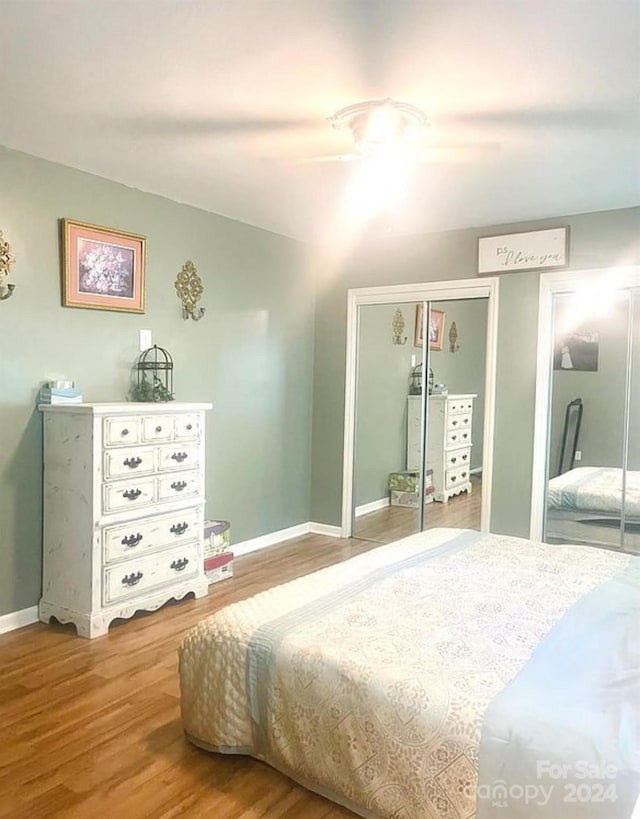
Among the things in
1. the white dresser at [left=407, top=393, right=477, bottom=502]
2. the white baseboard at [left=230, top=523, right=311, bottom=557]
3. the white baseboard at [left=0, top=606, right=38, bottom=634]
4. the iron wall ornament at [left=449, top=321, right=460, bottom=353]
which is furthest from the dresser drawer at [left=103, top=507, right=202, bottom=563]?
the iron wall ornament at [left=449, top=321, right=460, bottom=353]

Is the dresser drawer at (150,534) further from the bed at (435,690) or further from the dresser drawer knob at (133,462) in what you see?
the bed at (435,690)

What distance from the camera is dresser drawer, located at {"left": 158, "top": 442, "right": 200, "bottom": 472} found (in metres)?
3.33

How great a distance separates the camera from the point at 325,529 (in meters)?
5.09

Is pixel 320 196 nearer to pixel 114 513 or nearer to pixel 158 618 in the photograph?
pixel 114 513

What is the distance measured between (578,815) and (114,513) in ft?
7.86

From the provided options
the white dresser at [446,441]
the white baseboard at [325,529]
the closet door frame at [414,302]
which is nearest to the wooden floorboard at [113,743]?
the white baseboard at [325,529]

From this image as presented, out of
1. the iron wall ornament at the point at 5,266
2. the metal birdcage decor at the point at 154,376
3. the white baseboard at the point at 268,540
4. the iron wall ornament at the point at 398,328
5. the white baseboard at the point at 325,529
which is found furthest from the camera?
the white baseboard at the point at 325,529

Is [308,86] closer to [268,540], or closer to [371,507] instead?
[268,540]

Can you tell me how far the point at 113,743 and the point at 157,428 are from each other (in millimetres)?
1560

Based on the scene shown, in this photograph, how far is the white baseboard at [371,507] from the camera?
503cm

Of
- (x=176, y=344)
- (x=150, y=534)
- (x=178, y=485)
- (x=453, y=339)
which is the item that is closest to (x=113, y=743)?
(x=150, y=534)

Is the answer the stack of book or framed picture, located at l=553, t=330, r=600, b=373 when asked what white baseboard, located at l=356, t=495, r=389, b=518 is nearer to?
framed picture, located at l=553, t=330, r=600, b=373

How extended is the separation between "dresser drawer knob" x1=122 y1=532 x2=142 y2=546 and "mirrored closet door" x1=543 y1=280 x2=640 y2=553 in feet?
8.76

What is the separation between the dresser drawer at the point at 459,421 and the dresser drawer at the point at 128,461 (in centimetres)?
237
